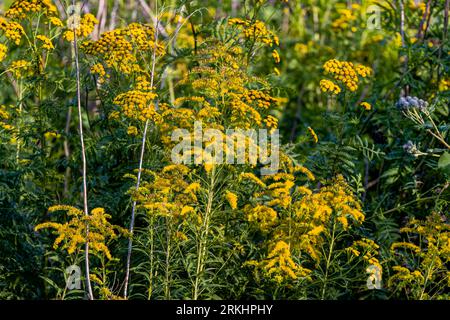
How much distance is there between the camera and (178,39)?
26.0 ft

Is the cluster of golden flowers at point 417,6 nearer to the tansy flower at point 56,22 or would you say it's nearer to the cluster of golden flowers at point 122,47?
the cluster of golden flowers at point 122,47

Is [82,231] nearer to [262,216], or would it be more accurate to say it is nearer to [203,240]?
[203,240]

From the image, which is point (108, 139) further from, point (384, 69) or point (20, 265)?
point (384, 69)

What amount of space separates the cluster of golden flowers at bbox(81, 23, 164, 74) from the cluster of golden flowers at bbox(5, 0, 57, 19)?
342 millimetres

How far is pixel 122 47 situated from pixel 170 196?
1176 millimetres

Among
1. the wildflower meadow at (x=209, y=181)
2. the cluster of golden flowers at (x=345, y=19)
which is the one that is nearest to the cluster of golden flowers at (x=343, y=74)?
the wildflower meadow at (x=209, y=181)

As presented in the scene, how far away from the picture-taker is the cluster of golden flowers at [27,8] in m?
5.02

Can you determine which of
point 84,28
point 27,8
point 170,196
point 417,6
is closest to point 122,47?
point 84,28

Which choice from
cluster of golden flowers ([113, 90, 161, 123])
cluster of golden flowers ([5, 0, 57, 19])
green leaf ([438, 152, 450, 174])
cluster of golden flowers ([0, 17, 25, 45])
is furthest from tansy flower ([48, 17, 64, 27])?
green leaf ([438, 152, 450, 174])

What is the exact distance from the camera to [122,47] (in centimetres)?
489

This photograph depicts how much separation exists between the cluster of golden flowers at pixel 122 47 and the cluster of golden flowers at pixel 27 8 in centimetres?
34

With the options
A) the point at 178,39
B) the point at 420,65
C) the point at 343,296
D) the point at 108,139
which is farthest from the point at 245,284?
the point at 178,39

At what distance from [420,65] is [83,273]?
2.93 meters

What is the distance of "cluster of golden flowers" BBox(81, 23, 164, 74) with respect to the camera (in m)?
4.90
